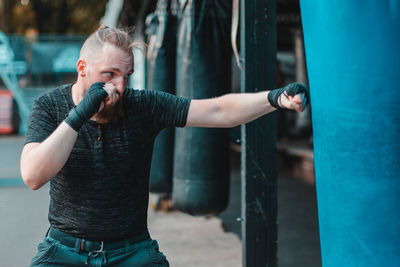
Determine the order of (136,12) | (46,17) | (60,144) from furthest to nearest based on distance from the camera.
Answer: (46,17)
(136,12)
(60,144)

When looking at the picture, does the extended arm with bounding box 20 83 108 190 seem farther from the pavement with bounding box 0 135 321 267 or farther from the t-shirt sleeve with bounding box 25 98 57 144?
the pavement with bounding box 0 135 321 267

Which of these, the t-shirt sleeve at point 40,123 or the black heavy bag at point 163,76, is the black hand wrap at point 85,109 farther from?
the black heavy bag at point 163,76

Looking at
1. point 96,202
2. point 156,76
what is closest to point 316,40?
point 96,202

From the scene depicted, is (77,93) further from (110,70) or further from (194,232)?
(194,232)

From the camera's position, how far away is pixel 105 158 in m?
2.00

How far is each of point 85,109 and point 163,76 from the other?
2969 mm

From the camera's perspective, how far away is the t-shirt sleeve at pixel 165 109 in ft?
7.03

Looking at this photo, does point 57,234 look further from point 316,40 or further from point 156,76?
point 156,76

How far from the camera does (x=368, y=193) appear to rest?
1.77m

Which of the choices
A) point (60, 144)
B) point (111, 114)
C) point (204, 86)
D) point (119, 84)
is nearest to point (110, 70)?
point (119, 84)

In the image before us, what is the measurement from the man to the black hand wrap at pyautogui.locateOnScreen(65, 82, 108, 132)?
0.12 meters

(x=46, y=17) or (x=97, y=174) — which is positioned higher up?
(x=46, y=17)

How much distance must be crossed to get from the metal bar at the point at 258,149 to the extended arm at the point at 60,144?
1393 mm

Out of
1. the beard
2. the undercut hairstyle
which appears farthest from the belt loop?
the undercut hairstyle
